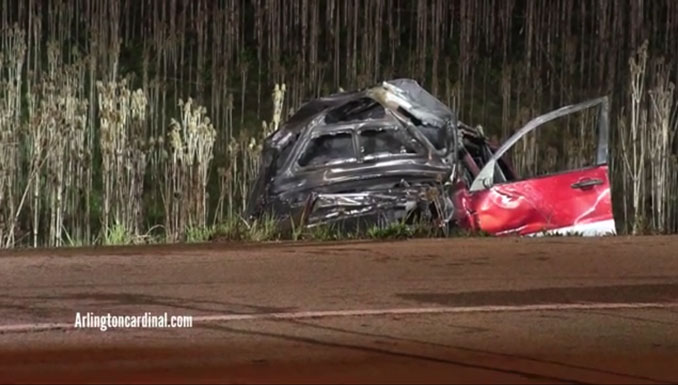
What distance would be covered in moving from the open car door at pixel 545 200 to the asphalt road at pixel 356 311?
0.37m

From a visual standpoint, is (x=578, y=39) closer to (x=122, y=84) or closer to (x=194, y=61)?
(x=194, y=61)

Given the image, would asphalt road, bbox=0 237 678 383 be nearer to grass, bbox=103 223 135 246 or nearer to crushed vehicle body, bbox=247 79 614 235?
crushed vehicle body, bbox=247 79 614 235

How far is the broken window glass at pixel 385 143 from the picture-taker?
14422 mm

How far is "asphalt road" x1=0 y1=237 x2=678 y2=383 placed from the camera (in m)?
8.45

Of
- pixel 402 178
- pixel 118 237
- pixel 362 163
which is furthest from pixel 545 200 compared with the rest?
pixel 118 237

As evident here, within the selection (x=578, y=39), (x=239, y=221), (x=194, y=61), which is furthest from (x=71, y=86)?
(x=578, y=39)

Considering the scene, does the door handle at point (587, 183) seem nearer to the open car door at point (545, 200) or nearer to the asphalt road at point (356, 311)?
the open car door at point (545, 200)

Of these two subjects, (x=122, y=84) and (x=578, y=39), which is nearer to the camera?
(x=122, y=84)

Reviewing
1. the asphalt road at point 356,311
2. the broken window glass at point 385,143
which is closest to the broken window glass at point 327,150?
the broken window glass at point 385,143

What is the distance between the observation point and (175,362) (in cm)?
856

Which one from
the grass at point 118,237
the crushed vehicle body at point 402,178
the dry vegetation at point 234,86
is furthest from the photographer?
the dry vegetation at point 234,86

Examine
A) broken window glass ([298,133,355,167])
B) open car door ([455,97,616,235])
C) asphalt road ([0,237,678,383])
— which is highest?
broken window glass ([298,133,355,167])

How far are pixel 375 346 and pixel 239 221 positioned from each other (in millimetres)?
5839

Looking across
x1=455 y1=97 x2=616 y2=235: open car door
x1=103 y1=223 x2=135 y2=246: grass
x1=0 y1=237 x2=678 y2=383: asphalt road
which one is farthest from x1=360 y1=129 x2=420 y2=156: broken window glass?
x1=103 y1=223 x2=135 y2=246: grass
